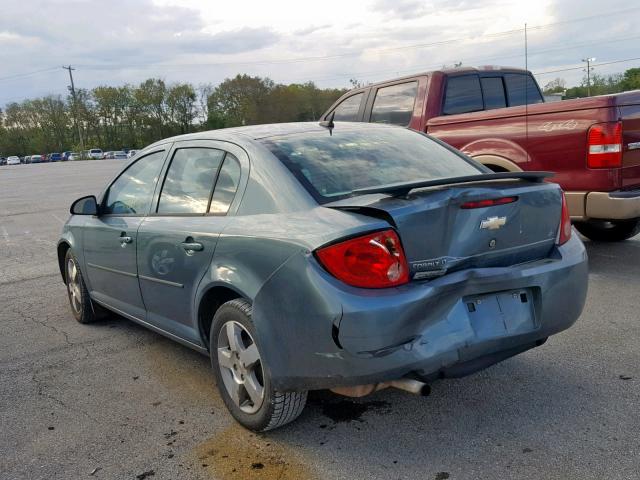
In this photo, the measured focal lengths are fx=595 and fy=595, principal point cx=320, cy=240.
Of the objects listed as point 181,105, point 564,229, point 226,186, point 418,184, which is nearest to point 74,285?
point 226,186

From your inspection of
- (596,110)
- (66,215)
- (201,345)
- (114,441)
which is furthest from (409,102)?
(66,215)

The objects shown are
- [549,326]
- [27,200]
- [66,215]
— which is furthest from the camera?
[27,200]

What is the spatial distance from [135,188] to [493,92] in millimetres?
5256

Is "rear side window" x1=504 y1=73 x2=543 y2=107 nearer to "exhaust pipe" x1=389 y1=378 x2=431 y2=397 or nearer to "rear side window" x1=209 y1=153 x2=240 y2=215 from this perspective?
"rear side window" x1=209 y1=153 x2=240 y2=215

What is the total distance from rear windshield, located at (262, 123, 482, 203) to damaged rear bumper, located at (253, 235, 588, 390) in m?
0.59

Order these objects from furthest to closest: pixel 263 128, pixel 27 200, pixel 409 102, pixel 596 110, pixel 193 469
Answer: pixel 27 200
pixel 409 102
pixel 596 110
pixel 263 128
pixel 193 469

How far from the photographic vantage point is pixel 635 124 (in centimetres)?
538

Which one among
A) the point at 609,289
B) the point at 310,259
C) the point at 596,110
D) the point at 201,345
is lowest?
the point at 609,289

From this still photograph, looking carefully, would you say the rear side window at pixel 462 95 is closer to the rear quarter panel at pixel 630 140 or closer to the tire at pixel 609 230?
the tire at pixel 609 230

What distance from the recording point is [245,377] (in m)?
3.11

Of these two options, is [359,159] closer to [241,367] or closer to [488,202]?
[488,202]

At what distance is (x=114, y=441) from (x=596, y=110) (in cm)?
468

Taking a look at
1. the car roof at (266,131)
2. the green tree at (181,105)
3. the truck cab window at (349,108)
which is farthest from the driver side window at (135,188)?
the green tree at (181,105)

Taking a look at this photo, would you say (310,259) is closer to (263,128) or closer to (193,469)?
(193,469)
